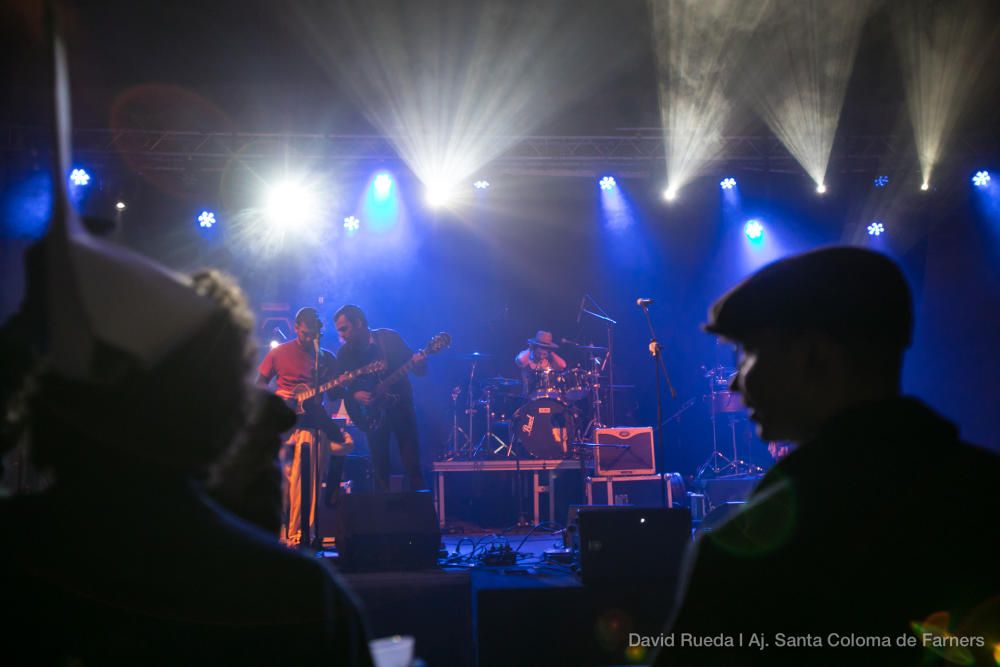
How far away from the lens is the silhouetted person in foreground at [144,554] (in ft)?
3.47

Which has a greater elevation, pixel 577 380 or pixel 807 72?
pixel 807 72

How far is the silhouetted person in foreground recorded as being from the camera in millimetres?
1057

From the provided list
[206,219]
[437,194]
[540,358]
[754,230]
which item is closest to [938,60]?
[754,230]

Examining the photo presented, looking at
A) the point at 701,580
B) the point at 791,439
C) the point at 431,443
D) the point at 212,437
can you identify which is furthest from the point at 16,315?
the point at 431,443

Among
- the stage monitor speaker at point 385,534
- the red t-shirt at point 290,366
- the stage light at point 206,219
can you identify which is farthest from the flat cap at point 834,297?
the stage light at point 206,219

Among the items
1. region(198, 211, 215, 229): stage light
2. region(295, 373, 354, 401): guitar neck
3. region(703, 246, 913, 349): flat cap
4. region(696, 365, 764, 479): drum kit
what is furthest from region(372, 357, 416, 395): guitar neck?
region(703, 246, 913, 349): flat cap

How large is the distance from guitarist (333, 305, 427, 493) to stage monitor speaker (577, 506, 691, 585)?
3466mm

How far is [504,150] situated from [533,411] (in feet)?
13.1

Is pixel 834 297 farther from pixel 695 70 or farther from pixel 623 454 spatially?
pixel 623 454

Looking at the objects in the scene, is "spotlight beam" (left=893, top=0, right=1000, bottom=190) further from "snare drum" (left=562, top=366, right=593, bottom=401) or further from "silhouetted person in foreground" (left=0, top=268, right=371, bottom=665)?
"silhouetted person in foreground" (left=0, top=268, right=371, bottom=665)

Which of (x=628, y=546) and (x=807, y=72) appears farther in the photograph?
(x=807, y=72)

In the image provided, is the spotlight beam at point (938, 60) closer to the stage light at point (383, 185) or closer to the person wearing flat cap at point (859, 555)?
the stage light at point (383, 185)

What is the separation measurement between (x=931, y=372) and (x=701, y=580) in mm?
12692

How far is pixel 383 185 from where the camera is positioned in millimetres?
12367
